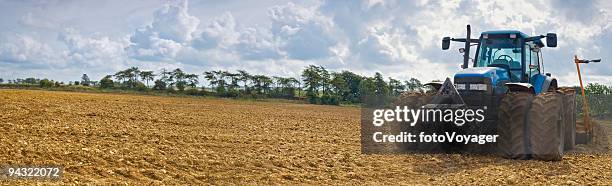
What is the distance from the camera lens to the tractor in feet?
35.1

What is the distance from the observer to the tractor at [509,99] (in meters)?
10.7

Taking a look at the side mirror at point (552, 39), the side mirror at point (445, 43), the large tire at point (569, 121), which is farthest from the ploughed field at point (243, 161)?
the side mirror at point (445, 43)

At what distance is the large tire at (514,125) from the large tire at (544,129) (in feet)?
0.52

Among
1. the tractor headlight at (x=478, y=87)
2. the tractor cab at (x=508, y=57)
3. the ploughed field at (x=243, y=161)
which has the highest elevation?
the tractor cab at (x=508, y=57)

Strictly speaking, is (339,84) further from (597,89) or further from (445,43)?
(445,43)

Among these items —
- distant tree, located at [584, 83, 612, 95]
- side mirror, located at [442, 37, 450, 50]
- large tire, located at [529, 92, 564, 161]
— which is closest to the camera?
large tire, located at [529, 92, 564, 161]

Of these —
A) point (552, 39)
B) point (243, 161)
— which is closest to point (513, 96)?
point (552, 39)

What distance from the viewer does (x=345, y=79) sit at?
250 feet

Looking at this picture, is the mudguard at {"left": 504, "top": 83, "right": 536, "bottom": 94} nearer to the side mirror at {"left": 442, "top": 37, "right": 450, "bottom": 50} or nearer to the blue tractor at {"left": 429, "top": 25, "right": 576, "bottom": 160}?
the blue tractor at {"left": 429, "top": 25, "right": 576, "bottom": 160}

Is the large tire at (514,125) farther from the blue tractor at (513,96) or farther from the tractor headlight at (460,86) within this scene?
the tractor headlight at (460,86)

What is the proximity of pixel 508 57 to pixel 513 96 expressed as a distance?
2.21 metres

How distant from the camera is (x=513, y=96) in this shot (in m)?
11.1

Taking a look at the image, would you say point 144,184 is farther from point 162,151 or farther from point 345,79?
point 345,79

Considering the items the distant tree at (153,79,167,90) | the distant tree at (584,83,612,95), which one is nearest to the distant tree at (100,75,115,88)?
the distant tree at (153,79,167,90)
